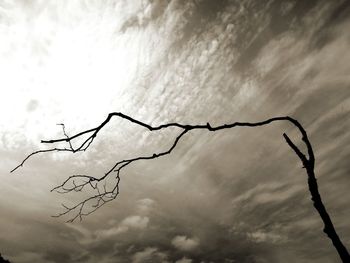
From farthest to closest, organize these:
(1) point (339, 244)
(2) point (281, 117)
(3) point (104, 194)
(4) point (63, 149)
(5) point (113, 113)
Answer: (3) point (104, 194) < (2) point (281, 117) < (4) point (63, 149) < (1) point (339, 244) < (5) point (113, 113)

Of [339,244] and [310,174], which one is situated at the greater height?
[310,174]

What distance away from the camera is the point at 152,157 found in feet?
13.3

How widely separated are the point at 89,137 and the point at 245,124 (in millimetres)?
1937

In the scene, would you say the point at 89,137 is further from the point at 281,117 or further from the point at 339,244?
the point at 339,244

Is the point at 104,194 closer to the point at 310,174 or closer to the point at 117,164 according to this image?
the point at 117,164

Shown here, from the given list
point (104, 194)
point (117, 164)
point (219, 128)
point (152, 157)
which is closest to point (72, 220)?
point (104, 194)

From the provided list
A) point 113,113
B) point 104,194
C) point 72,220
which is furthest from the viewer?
point 72,220

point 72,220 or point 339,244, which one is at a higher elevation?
point 72,220

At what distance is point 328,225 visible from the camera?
3658 mm

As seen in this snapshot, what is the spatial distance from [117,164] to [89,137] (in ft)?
2.36

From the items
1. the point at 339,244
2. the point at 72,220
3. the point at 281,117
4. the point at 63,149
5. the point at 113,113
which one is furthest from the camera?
the point at 72,220

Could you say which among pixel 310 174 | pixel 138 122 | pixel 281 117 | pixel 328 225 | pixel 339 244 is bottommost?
pixel 339 244

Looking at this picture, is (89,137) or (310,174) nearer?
(89,137)

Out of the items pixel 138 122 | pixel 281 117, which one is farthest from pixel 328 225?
pixel 138 122
